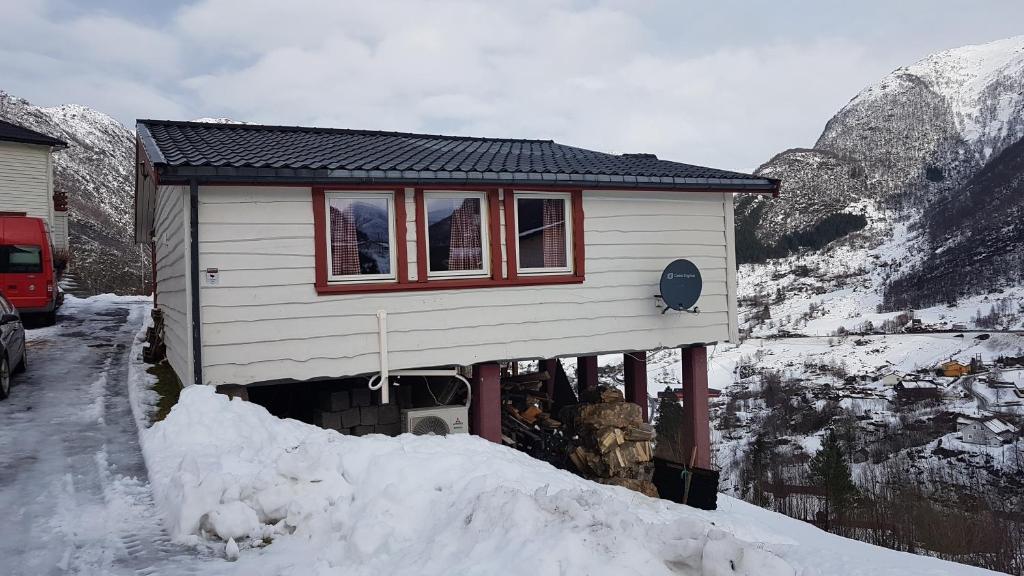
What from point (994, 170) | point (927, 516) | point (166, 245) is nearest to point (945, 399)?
point (927, 516)

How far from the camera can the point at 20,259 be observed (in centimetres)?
1471

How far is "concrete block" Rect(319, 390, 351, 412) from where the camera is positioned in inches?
370

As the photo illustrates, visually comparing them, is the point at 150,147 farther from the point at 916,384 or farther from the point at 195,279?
the point at 916,384

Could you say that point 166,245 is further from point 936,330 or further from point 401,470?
point 936,330

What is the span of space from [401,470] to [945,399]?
3051 inches

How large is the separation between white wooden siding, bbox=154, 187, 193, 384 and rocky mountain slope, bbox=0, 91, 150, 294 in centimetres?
2144

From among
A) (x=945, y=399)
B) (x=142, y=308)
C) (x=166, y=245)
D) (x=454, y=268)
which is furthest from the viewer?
(x=945, y=399)

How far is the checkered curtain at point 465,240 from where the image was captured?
9047 mm

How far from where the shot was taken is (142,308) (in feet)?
71.7

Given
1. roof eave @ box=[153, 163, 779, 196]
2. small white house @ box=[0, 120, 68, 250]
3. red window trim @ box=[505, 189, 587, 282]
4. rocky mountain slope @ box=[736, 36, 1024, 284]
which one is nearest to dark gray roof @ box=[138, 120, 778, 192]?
roof eave @ box=[153, 163, 779, 196]

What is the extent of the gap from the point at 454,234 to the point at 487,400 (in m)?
2.39

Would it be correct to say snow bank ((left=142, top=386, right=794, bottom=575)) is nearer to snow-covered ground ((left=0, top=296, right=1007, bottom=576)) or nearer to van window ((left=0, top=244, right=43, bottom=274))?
snow-covered ground ((left=0, top=296, right=1007, bottom=576))

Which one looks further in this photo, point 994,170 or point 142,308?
point 994,170

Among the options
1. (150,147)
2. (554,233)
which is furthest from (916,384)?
(150,147)
